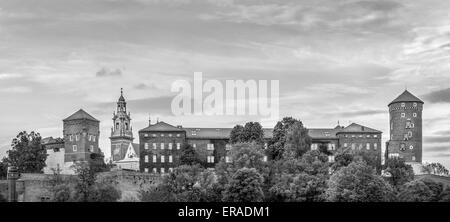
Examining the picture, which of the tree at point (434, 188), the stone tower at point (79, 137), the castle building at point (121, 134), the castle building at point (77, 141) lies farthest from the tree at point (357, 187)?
the castle building at point (121, 134)

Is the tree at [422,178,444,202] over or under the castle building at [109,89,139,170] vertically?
under

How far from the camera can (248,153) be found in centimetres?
6719

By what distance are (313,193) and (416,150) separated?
29.7m

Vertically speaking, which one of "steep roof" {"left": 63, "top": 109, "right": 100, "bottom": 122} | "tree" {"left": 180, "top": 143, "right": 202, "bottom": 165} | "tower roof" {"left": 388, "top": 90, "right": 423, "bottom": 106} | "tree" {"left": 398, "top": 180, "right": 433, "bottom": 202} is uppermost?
"tower roof" {"left": 388, "top": 90, "right": 423, "bottom": 106}

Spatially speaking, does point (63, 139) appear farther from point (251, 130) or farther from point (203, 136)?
point (251, 130)

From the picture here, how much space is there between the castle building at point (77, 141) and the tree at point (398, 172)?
26.8 meters

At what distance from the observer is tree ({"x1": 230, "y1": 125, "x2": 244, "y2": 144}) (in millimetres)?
80188

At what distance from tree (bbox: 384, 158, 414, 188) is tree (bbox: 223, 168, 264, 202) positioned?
14.3m

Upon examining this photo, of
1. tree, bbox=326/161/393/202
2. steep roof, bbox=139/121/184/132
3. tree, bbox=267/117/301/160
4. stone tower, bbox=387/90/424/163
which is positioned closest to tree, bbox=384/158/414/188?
tree, bbox=267/117/301/160

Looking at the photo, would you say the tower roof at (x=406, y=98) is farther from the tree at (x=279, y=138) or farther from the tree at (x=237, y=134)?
the tree at (x=237, y=134)

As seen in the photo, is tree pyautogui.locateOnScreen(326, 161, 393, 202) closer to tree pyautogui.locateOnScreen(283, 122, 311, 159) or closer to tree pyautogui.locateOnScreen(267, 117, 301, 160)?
tree pyautogui.locateOnScreen(283, 122, 311, 159)

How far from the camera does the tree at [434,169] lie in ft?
274
